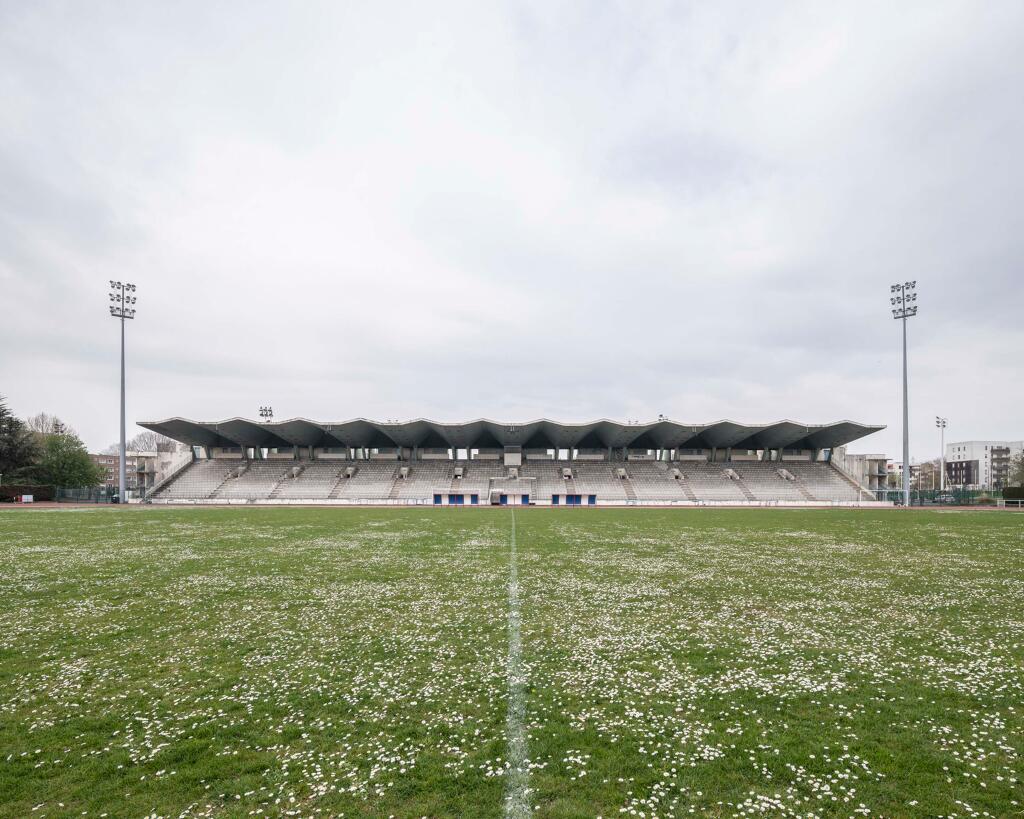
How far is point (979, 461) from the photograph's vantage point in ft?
501

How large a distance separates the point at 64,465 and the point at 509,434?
64672mm

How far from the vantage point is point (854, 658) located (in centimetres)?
697

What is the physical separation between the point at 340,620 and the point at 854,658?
830cm

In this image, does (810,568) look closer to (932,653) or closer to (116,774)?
(932,653)

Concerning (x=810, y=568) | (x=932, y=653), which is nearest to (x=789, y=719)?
(x=932, y=653)

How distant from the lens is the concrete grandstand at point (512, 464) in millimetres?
60875

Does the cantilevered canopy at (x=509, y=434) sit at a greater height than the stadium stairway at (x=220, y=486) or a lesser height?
greater

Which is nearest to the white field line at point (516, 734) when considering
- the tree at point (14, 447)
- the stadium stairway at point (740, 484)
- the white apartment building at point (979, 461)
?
the stadium stairway at point (740, 484)

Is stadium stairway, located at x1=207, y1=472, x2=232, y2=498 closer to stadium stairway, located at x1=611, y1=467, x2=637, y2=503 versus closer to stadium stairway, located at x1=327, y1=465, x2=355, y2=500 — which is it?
stadium stairway, located at x1=327, y1=465, x2=355, y2=500

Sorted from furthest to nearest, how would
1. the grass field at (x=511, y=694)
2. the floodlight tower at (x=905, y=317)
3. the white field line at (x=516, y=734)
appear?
1. the floodlight tower at (x=905, y=317)
2. the grass field at (x=511, y=694)
3. the white field line at (x=516, y=734)

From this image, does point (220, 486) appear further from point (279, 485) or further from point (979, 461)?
point (979, 461)

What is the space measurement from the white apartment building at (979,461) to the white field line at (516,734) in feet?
641

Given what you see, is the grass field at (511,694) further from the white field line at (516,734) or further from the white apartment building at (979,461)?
the white apartment building at (979,461)

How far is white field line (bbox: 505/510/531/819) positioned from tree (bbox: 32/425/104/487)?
8594 cm
